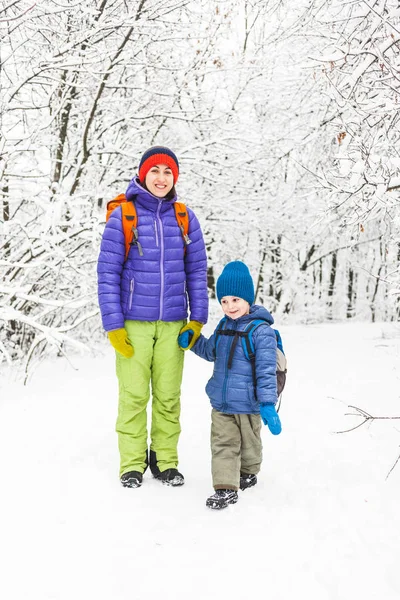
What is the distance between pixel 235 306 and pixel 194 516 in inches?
45.1

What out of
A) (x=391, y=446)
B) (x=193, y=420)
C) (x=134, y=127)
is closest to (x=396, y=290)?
(x=391, y=446)

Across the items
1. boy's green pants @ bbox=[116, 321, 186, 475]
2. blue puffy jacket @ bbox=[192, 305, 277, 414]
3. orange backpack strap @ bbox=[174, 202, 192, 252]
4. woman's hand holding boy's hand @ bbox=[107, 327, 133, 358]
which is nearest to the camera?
blue puffy jacket @ bbox=[192, 305, 277, 414]

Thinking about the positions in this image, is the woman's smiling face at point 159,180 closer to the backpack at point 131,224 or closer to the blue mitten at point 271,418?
the backpack at point 131,224

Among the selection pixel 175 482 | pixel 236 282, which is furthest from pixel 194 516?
pixel 236 282

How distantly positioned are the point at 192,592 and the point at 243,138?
5.46 metres

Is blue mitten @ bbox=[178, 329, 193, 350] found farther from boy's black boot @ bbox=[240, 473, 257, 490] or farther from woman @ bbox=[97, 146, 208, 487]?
boy's black boot @ bbox=[240, 473, 257, 490]

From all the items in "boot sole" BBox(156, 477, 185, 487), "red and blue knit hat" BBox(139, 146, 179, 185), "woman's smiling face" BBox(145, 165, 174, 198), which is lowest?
"boot sole" BBox(156, 477, 185, 487)

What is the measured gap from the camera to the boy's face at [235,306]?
301cm

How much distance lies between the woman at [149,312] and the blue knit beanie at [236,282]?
310mm

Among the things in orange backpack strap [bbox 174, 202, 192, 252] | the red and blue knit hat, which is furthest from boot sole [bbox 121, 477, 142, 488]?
the red and blue knit hat

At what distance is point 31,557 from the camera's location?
2.18 m

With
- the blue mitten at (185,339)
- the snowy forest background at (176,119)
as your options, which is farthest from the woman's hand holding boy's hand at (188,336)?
the snowy forest background at (176,119)

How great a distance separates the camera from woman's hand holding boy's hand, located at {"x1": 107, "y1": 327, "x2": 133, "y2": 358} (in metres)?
2.96

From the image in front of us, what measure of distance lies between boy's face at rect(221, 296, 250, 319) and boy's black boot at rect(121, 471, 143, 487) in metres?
1.07
